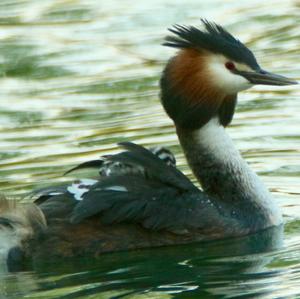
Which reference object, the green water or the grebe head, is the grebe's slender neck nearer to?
the grebe head

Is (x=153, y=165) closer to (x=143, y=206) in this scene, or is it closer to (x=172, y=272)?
(x=143, y=206)

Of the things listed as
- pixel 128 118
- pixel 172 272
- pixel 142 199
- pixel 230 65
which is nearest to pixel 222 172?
pixel 230 65

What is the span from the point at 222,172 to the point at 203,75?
62cm

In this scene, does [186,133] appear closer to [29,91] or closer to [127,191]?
→ [127,191]

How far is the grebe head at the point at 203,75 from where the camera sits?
9.59 meters

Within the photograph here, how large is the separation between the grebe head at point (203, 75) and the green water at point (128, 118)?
2.85 feet

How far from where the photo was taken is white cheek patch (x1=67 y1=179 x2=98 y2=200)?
901cm

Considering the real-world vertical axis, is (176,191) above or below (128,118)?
below

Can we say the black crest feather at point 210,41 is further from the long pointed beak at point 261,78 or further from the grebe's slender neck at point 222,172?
the grebe's slender neck at point 222,172

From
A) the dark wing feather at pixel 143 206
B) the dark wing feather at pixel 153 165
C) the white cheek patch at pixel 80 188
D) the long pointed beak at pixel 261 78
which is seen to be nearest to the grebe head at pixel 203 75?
the long pointed beak at pixel 261 78

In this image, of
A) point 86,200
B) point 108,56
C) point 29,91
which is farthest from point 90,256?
point 108,56

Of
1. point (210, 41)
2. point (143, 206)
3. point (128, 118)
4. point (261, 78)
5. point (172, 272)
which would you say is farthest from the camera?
point (128, 118)

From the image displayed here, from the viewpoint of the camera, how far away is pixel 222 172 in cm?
964

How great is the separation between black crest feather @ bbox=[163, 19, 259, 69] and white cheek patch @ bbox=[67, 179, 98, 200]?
1057 mm
